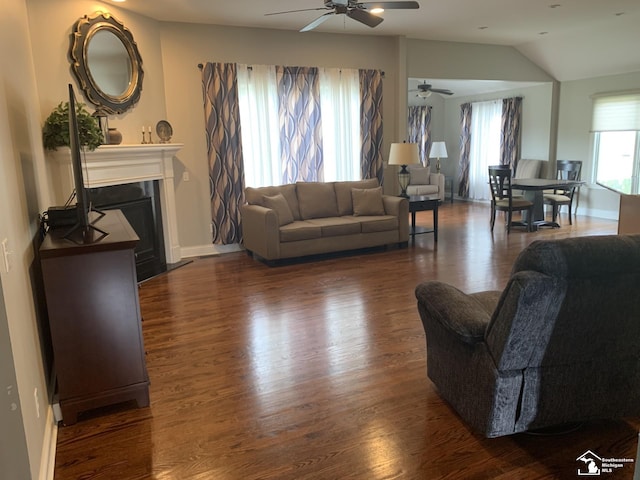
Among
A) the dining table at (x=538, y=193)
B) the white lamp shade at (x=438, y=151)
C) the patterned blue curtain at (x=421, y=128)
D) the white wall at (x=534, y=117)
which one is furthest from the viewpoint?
the patterned blue curtain at (x=421, y=128)

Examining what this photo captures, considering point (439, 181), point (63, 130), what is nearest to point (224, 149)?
point (63, 130)

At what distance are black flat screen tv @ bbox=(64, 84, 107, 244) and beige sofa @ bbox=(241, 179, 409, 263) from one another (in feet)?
9.66

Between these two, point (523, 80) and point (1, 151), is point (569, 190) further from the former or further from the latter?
point (1, 151)

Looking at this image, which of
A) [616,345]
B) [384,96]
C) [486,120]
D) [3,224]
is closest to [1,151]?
[3,224]

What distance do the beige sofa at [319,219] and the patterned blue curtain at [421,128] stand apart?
5.08m

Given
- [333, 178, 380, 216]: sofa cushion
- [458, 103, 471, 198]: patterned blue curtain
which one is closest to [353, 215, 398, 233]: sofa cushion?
[333, 178, 380, 216]: sofa cushion

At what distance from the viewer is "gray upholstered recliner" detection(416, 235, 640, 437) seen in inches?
72.6

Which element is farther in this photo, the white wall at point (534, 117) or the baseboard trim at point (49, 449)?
the white wall at point (534, 117)

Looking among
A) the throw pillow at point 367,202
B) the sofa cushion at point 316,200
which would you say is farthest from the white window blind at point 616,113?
the sofa cushion at point 316,200

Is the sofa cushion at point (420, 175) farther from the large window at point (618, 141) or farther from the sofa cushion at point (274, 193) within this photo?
the sofa cushion at point (274, 193)

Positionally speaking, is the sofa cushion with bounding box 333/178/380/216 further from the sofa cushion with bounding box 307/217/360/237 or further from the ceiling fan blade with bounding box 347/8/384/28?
the ceiling fan blade with bounding box 347/8/384/28

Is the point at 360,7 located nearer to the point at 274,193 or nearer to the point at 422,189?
the point at 274,193

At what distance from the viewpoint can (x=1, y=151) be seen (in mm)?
2045

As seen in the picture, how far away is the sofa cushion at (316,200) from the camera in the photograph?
6.26 m
